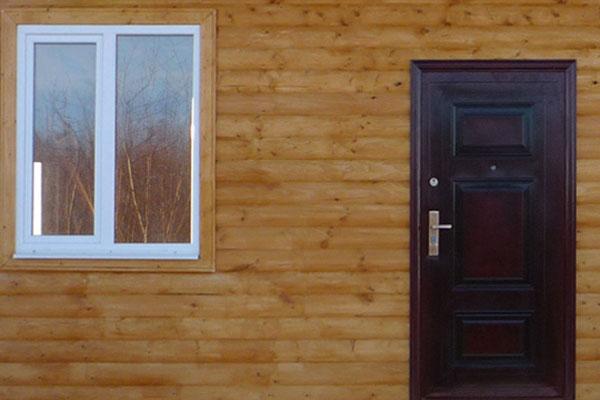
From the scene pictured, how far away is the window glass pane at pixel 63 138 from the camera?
6.11 m

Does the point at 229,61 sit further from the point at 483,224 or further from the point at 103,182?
the point at 483,224

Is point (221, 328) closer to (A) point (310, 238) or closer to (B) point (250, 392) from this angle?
(B) point (250, 392)

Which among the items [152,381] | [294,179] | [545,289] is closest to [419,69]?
[294,179]

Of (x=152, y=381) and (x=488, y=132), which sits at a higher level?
(x=488, y=132)

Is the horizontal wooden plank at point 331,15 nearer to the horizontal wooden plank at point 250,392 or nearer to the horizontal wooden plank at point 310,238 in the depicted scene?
the horizontal wooden plank at point 310,238

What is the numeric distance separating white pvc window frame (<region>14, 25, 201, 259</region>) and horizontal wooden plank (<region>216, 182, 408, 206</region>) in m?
0.20

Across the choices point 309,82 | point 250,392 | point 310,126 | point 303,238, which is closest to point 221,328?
point 250,392

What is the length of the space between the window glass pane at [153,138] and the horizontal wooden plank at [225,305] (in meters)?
0.33

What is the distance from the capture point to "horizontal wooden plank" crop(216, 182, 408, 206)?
605 centimetres

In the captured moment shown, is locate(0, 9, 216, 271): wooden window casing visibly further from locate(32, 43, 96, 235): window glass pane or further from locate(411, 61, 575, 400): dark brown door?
locate(411, 61, 575, 400): dark brown door

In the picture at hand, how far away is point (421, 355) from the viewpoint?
6.05 m

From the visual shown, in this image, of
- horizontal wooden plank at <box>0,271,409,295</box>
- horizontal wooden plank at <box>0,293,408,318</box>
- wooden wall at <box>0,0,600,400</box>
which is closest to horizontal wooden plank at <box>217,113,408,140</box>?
wooden wall at <box>0,0,600,400</box>

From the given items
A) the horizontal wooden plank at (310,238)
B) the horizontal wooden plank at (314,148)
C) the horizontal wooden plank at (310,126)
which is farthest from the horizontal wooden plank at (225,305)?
the horizontal wooden plank at (310,126)

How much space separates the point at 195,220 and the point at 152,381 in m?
0.88
